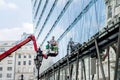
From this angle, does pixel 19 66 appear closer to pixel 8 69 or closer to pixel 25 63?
pixel 25 63

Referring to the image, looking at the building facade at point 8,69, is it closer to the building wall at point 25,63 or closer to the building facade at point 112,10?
the building wall at point 25,63

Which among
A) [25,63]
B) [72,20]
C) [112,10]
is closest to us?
[112,10]

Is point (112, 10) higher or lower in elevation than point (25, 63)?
lower

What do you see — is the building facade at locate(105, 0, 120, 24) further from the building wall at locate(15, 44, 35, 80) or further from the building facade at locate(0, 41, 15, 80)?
the building facade at locate(0, 41, 15, 80)

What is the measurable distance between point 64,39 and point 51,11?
11.5 metres

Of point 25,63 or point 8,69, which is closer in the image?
point 8,69

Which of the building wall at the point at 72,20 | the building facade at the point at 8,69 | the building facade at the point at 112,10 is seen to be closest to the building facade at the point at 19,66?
the building facade at the point at 8,69

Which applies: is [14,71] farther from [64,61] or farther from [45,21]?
[64,61]

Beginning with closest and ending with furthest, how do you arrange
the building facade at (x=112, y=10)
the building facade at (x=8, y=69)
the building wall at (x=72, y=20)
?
the building facade at (x=112, y=10) < the building wall at (x=72, y=20) < the building facade at (x=8, y=69)

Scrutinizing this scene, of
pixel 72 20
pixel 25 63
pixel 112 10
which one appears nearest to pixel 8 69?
pixel 25 63

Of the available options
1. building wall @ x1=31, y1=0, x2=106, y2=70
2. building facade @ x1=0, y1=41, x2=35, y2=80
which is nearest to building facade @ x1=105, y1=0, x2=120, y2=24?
building wall @ x1=31, y1=0, x2=106, y2=70

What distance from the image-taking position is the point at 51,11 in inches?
1900

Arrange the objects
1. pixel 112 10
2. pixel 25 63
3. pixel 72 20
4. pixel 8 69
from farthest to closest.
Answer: pixel 25 63 < pixel 8 69 < pixel 72 20 < pixel 112 10

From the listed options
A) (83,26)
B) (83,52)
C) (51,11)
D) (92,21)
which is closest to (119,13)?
(83,52)
